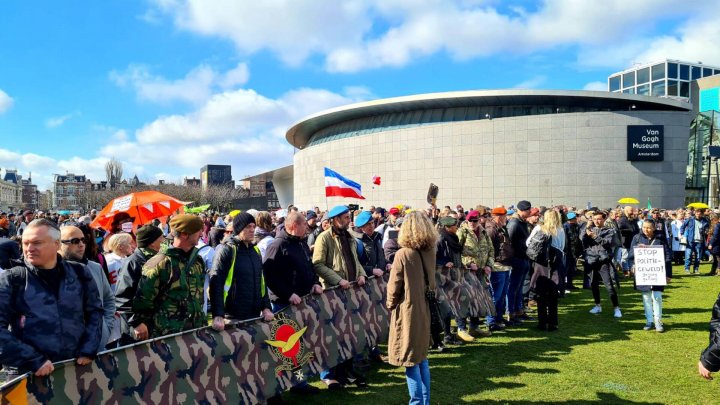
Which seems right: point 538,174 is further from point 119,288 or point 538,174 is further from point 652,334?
point 119,288

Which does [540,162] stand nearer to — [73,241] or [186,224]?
[186,224]

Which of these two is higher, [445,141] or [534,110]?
[534,110]

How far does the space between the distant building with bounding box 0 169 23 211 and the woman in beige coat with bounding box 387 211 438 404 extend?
556 feet

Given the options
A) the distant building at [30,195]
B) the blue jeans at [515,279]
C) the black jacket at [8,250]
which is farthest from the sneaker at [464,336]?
the distant building at [30,195]

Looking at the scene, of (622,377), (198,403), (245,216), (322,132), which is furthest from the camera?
(322,132)

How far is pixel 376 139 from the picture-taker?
45.8 metres

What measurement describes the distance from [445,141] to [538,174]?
812 cm

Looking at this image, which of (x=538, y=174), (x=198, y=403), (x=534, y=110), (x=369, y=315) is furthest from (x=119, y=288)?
(x=534, y=110)

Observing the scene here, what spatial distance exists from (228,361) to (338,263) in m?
2.15

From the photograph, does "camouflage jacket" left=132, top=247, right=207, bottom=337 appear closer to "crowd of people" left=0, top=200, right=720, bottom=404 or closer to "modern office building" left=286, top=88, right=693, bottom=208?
"crowd of people" left=0, top=200, right=720, bottom=404

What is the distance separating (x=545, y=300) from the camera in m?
8.49

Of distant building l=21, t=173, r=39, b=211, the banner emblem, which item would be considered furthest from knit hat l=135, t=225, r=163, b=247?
distant building l=21, t=173, r=39, b=211

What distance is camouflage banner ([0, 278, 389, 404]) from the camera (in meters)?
3.39

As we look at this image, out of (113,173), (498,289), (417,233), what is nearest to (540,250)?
(498,289)
